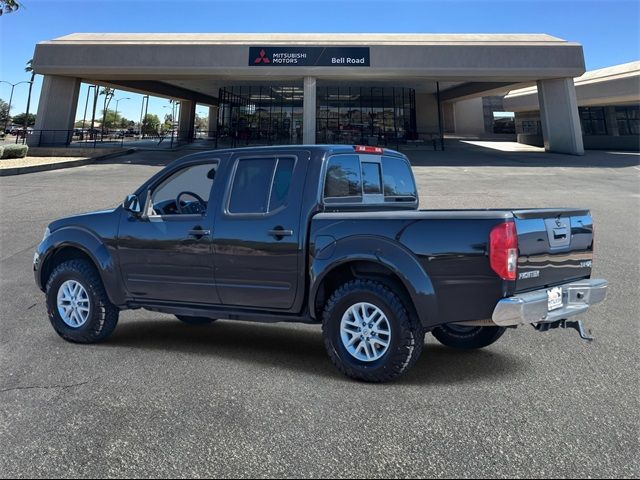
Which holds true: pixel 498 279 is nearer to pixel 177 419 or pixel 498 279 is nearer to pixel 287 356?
pixel 287 356

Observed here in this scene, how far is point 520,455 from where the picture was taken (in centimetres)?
282

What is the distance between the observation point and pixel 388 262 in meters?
3.72

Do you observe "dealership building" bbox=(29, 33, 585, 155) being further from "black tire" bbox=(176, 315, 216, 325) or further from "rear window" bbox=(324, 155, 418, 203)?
"rear window" bbox=(324, 155, 418, 203)

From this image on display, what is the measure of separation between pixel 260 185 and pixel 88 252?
6.66ft

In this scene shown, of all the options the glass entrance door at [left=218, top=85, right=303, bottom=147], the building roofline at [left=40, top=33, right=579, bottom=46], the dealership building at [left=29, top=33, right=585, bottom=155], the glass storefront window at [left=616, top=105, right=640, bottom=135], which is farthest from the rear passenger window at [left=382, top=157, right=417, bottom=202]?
the glass storefront window at [left=616, top=105, right=640, bottom=135]

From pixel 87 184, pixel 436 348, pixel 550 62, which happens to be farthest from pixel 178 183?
pixel 550 62

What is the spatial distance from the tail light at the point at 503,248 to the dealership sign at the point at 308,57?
99.4 ft

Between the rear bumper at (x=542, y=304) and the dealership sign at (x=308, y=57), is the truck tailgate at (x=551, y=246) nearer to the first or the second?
the rear bumper at (x=542, y=304)

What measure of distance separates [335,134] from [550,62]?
695 inches

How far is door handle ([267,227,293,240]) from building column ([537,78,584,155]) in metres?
34.1

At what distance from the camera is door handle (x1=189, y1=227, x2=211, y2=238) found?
176 inches

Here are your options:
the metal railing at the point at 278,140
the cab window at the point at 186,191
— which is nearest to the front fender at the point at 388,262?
the cab window at the point at 186,191

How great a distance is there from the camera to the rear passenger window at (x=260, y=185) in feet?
14.2

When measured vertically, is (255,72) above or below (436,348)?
above
